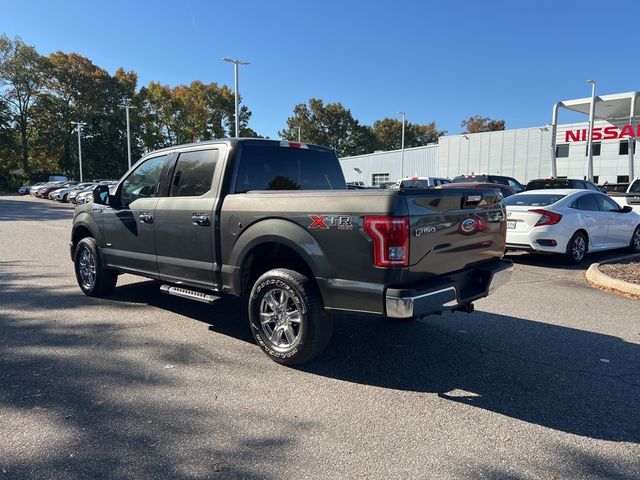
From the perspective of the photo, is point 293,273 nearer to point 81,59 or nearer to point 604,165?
point 604,165

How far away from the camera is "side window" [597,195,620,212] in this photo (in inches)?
390

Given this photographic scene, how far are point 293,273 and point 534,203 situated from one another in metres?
7.03

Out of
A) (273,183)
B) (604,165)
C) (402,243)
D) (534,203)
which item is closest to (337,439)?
(402,243)

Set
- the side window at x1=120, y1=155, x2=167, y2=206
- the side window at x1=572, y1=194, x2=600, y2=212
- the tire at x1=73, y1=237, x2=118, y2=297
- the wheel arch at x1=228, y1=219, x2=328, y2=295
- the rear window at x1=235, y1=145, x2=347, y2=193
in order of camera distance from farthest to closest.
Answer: the side window at x1=572, y1=194, x2=600, y2=212
the tire at x1=73, y1=237, x2=118, y2=297
the side window at x1=120, y1=155, x2=167, y2=206
the rear window at x1=235, y1=145, x2=347, y2=193
the wheel arch at x1=228, y1=219, x2=328, y2=295

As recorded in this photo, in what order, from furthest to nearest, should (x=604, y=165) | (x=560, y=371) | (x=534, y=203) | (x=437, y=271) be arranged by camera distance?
(x=604, y=165), (x=534, y=203), (x=560, y=371), (x=437, y=271)

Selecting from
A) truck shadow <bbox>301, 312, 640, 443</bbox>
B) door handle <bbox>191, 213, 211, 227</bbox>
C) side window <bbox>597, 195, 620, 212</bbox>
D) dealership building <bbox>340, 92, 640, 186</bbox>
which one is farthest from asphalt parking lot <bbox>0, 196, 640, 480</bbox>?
dealership building <bbox>340, 92, 640, 186</bbox>

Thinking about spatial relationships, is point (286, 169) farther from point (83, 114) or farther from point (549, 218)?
point (83, 114)

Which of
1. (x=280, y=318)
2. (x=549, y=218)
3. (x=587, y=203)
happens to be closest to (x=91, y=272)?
A: (x=280, y=318)

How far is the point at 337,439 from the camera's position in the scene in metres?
3.03

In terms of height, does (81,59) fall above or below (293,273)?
above

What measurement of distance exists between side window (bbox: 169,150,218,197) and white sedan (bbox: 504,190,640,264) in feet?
21.2

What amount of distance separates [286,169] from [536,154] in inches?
1632

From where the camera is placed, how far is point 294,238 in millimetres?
3934

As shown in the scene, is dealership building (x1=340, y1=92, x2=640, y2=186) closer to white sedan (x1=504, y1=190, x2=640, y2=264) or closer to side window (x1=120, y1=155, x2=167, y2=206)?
white sedan (x1=504, y1=190, x2=640, y2=264)
